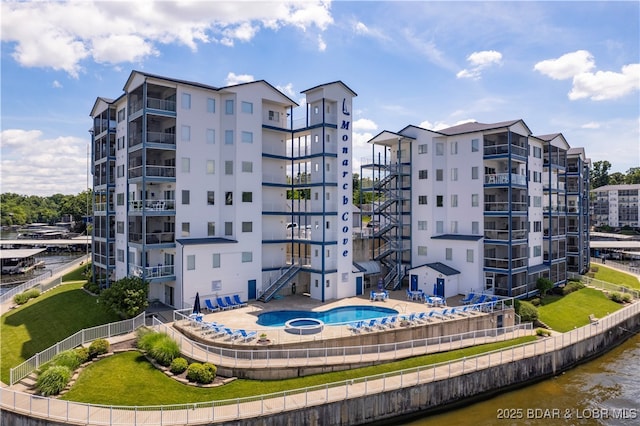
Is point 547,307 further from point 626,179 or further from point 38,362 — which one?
point 626,179

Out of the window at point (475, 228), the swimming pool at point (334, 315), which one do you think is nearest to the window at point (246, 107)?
the swimming pool at point (334, 315)

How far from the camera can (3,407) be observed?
2041 centimetres

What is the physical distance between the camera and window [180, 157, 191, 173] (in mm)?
37250

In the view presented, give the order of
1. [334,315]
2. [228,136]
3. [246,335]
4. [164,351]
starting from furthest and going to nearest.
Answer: [228,136] < [334,315] < [246,335] < [164,351]

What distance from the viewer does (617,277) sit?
59500mm

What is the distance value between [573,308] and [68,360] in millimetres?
43855

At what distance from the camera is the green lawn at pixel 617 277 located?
55919mm

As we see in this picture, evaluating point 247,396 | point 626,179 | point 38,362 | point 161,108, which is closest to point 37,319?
point 38,362

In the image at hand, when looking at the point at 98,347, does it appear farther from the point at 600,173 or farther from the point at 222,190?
the point at 600,173

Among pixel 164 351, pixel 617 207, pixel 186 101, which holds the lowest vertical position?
pixel 164 351

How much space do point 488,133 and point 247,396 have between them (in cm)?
3509

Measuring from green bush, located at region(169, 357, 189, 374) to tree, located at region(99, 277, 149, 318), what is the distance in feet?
25.9

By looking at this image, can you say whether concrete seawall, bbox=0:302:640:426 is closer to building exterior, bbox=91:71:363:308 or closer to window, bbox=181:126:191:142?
building exterior, bbox=91:71:363:308

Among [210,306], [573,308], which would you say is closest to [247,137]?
[210,306]
